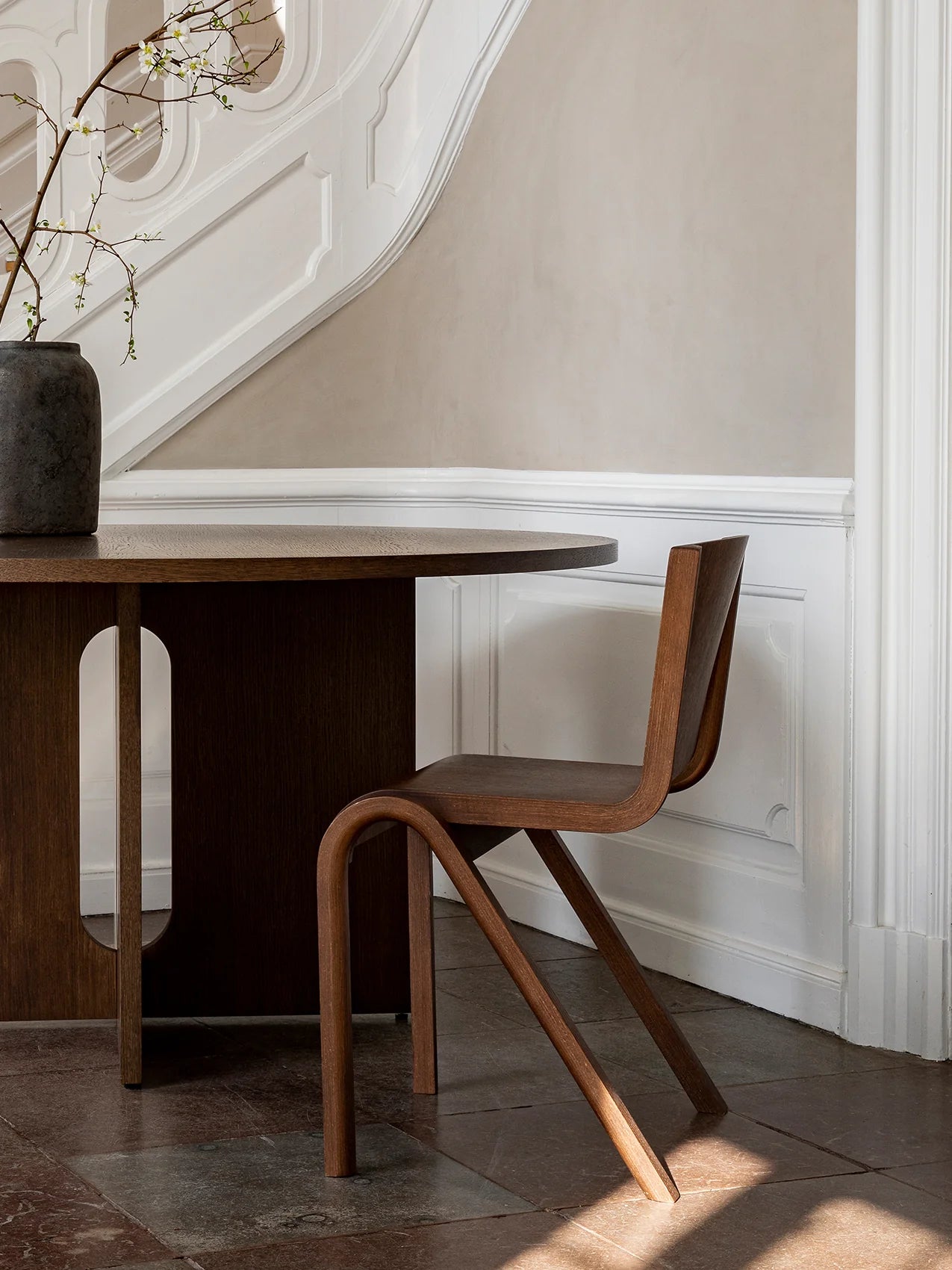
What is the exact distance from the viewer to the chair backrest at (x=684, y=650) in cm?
201

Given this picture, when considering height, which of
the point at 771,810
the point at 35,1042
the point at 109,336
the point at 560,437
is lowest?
the point at 35,1042

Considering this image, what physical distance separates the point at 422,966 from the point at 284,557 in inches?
29.7

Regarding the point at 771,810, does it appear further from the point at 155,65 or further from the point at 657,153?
the point at 155,65

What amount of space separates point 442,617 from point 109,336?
1006mm

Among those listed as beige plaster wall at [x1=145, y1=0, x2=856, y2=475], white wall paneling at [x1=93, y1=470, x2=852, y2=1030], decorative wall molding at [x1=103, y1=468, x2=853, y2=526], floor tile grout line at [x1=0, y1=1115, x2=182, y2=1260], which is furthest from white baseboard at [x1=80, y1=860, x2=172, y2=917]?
floor tile grout line at [x1=0, y1=1115, x2=182, y2=1260]

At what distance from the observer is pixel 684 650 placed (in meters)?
2.01

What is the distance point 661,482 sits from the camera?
3121 mm

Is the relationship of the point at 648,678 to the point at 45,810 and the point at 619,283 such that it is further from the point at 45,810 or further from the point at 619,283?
the point at 45,810

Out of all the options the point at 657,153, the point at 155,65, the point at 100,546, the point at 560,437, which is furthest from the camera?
the point at 560,437

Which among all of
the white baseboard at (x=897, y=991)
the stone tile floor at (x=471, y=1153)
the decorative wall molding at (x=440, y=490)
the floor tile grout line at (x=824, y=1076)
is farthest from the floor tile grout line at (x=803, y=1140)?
the decorative wall molding at (x=440, y=490)

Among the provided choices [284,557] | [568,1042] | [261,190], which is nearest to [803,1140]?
[568,1042]

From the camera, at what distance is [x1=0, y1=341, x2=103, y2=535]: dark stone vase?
253 cm

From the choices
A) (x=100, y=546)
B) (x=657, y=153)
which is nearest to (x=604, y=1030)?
(x=100, y=546)

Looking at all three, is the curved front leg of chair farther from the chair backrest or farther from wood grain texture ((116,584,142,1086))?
wood grain texture ((116,584,142,1086))
